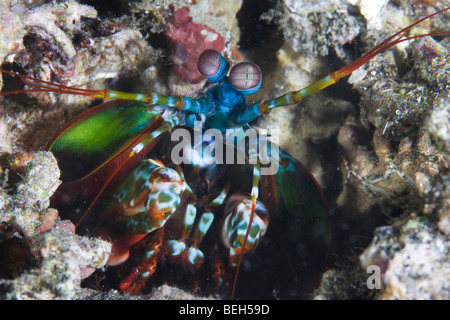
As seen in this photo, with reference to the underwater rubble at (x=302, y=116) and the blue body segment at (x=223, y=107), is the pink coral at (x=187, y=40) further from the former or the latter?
the blue body segment at (x=223, y=107)

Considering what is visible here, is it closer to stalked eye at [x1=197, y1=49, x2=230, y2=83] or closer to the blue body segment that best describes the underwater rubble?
the blue body segment

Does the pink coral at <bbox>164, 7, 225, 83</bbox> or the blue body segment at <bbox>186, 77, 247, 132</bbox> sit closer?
the blue body segment at <bbox>186, 77, 247, 132</bbox>

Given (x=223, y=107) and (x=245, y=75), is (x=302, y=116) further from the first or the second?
(x=245, y=75)

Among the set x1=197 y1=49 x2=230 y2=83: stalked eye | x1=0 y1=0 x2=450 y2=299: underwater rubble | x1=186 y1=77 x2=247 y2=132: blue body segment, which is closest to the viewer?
x1=0 y1=0 x2=450 y2=299: underwater rubble

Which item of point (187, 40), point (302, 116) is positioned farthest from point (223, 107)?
point (302, 116)

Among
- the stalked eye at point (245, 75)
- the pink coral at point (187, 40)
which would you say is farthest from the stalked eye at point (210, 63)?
the pink coral at point (187, 40)

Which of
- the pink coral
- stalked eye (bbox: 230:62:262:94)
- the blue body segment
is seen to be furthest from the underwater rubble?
stalked eye (bbox: 230:62:262:94)
